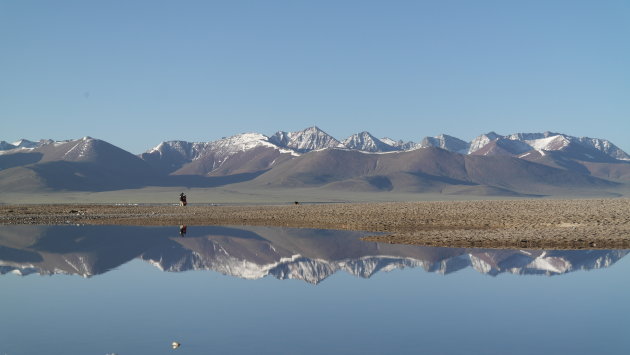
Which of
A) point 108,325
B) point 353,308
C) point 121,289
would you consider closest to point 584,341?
point 353,308

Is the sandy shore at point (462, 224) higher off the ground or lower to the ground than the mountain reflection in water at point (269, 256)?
higher

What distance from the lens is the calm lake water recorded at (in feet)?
43.2

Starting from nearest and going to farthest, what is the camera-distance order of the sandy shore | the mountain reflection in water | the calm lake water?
the calm lake water → the mountain reflection in water → the sandy shore

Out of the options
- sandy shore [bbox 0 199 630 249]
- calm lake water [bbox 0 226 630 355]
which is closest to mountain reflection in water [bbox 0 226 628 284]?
calm lake water [bbox 0 226 630 355]

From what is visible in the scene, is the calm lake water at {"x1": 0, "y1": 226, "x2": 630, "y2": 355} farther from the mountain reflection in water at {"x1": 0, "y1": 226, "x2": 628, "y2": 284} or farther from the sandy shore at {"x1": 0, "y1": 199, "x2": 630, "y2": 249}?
the sandy shore at {"x1": 0, "y1": 199, "x2": 630, "y2": 249}

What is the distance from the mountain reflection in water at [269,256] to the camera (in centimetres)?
2364

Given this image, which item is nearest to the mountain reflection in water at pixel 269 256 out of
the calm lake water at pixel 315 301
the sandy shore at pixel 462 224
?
the calm lake water at pixel 315 301

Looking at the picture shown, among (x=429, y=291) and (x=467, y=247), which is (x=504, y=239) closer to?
(x=467, y=247)

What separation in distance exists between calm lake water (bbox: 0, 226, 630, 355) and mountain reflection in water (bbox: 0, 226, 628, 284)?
4.4 inches

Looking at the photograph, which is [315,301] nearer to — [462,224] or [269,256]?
[269,256]

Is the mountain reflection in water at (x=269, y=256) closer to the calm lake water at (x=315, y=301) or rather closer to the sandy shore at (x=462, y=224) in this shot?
the calm lake water at (x=315, y=301)

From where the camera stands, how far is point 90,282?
21.2m

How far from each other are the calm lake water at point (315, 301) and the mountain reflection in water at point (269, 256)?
111mm

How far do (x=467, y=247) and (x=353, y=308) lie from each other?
14.3 m
